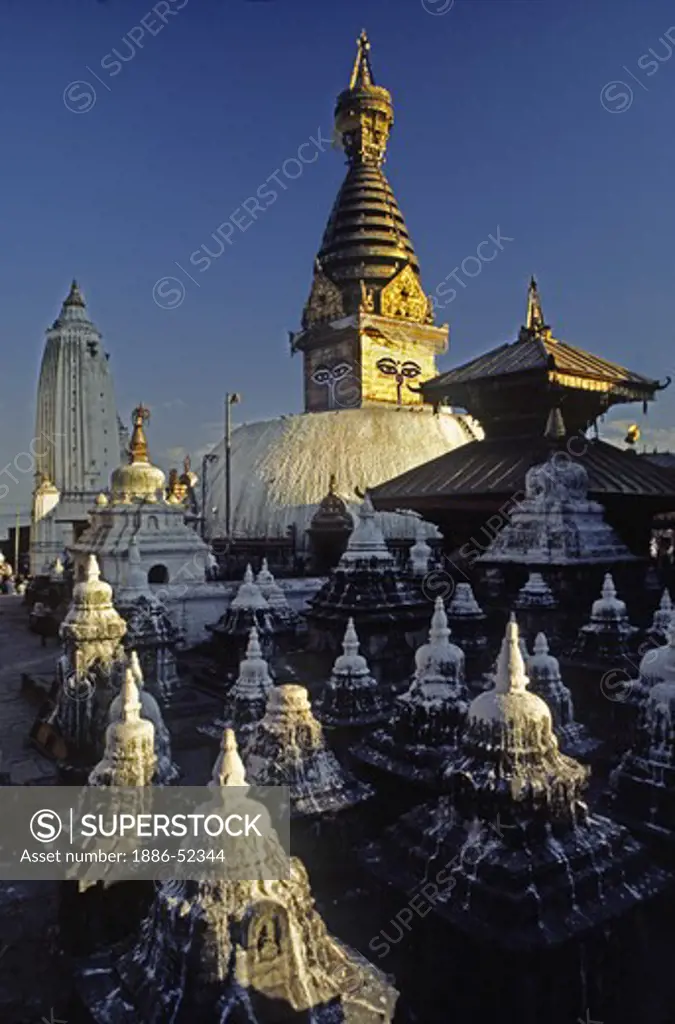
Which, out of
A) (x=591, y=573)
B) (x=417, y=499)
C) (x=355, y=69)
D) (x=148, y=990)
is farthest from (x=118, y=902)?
(x=355, y=69)

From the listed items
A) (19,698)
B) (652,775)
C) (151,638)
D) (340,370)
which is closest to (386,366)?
(340,370)

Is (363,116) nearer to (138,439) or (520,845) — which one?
(138,439)

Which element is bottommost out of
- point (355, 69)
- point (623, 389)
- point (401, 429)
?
point (623, 389)

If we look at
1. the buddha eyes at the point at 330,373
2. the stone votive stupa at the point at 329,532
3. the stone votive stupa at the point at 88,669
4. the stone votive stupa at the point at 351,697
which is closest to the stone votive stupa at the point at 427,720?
the stone votive stupa at the point at 351,697

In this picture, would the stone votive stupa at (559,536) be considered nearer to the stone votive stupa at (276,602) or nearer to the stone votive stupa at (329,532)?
the stone votive stupa at (276,602)

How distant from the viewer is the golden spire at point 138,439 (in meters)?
25.8

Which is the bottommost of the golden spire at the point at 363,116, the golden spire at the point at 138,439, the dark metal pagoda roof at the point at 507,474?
the dark metal pagoda roof at the point at 507,474

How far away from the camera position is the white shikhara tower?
48125mm

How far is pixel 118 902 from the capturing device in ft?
21.3

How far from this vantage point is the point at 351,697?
10258 millimetres

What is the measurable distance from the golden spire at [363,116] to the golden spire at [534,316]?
1087 inches

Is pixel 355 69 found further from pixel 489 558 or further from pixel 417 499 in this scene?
pixel 489 558

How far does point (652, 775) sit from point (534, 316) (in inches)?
573

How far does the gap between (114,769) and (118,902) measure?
1.11m
